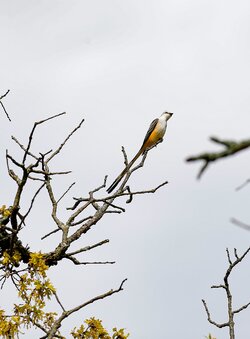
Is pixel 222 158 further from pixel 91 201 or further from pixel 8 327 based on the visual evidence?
pixel 91 201

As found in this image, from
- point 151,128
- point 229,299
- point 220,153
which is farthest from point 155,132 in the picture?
point 220,153

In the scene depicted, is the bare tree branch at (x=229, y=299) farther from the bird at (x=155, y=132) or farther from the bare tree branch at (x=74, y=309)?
the bird at (x=155, y=132)

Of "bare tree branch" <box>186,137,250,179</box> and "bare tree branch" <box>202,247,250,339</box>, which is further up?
"bare tree branch" <box>202,247,250,339</box>

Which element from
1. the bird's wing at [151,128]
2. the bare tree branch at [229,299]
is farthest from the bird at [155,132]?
the bare tree branch at [229,299]

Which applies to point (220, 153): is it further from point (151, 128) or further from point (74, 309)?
point (151, 128)

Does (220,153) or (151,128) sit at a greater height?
(151,128)

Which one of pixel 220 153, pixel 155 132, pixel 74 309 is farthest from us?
pixel 155 132

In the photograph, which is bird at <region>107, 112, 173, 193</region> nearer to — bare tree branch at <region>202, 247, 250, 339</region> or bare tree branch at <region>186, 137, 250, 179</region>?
bare tree branch at <region>202, 247, 250, 339</region>

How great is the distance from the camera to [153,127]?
1288 cm

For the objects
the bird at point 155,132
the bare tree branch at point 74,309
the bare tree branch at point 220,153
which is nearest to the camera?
the bare tree branch at point 220,153

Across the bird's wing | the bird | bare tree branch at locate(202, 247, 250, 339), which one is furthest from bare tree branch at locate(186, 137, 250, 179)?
the bird's wing

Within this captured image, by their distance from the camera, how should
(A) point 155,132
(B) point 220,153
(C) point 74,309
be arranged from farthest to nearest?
1. (A) point 155,132
2. (C) point 74,309
3. (B) point 220,153

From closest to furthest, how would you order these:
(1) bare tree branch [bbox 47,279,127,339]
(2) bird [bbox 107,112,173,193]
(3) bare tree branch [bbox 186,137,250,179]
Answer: (3) bare tree branch [bbox 186,137,250,179]
(1) bare tree branch [bbox 47,279,127,339]
(2) bird [bbox 107,112,173,193]

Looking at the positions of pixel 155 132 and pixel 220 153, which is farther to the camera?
pixel 155 132
